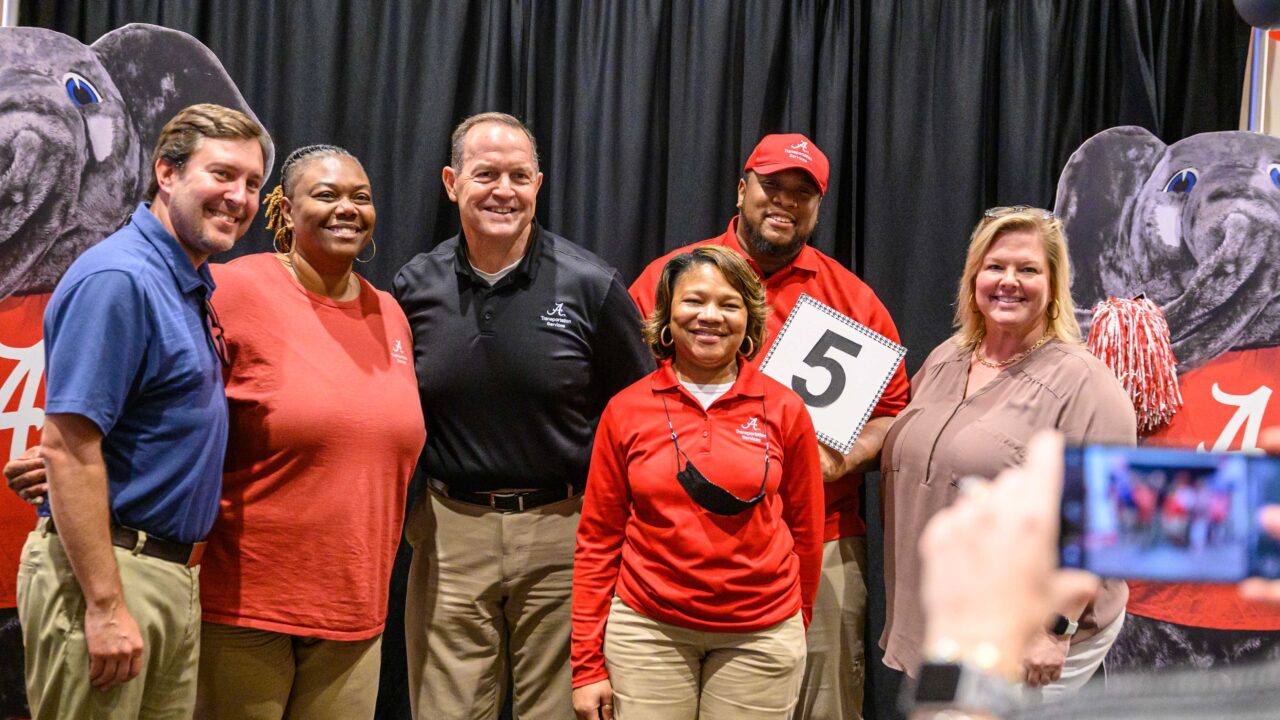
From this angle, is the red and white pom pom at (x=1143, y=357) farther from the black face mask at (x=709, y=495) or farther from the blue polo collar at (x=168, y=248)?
the blue polo collar at (x=168, y=248)

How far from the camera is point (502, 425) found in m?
2.66

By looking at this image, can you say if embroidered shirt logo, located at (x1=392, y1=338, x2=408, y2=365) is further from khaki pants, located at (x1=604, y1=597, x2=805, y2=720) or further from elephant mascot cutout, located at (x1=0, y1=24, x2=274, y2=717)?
elephant mascot cutout, located at (x1=0, y1=24, x2=274, y2=717)

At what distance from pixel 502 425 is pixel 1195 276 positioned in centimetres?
247

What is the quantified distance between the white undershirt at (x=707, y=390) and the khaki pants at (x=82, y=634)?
115cm

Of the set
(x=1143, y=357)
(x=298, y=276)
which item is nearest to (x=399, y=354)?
(x=298, y=276)

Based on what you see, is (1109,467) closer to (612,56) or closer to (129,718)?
(129,718)

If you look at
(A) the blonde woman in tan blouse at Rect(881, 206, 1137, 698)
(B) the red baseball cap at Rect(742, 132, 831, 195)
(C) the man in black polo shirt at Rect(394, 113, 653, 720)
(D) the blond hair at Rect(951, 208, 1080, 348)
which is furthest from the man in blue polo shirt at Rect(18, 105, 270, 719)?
(D) the blond hair at Rect(951, 208, 1080, 348)

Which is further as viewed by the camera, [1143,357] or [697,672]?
[1143,357]

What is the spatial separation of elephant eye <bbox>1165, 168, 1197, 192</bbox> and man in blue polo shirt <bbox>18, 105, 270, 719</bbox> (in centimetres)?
300

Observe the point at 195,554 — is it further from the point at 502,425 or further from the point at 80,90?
the point at 80,90

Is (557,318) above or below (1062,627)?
above

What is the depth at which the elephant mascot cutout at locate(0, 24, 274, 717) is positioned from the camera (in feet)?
11.0

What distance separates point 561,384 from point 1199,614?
2390mm

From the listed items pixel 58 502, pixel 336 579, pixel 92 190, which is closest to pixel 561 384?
pixel 336 579
